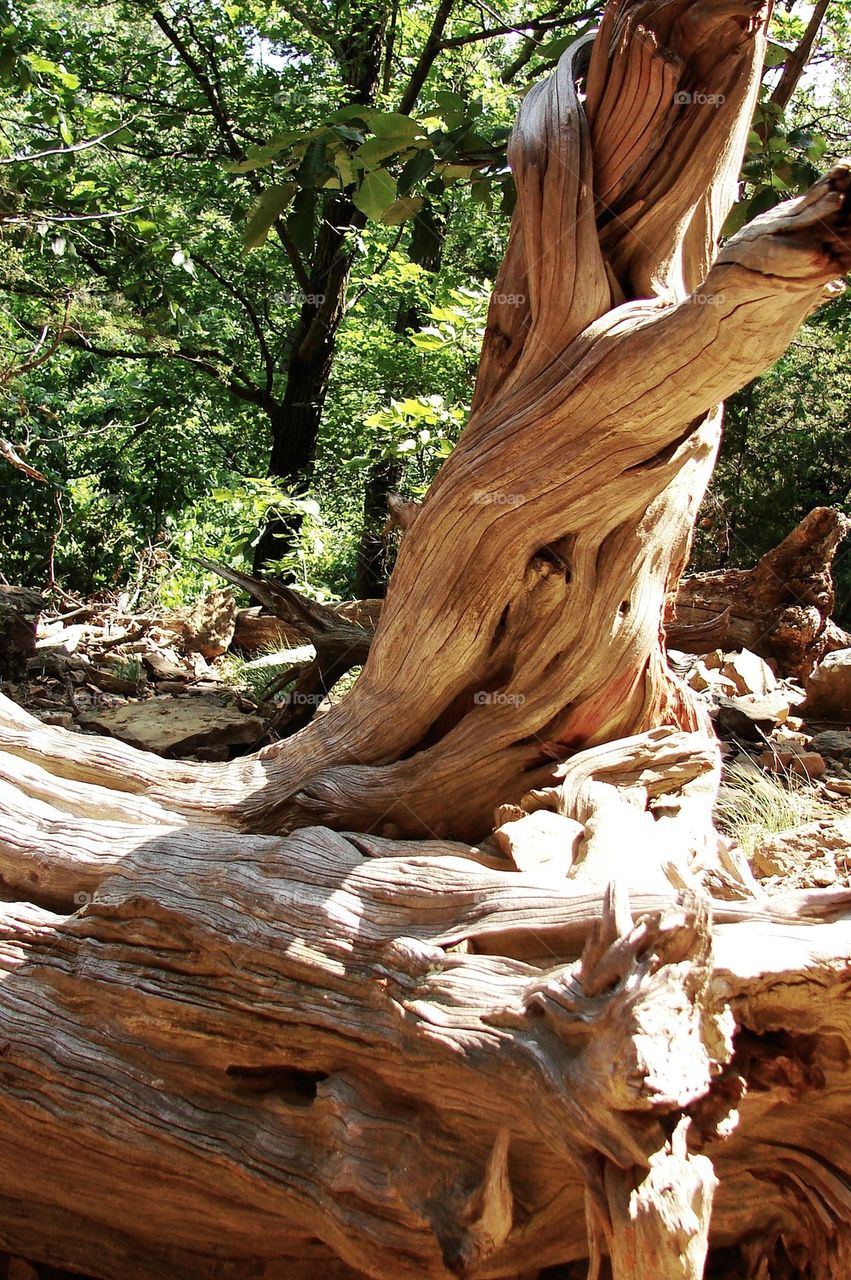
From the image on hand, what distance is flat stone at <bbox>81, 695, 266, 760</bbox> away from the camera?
5.74 meters

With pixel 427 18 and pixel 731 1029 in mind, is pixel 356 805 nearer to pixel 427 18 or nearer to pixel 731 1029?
pixel 731 1029

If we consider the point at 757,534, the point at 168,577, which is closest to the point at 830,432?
the point at 757,534

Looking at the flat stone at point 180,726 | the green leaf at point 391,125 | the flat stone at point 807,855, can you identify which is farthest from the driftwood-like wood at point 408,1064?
the green leaf at point 391,125

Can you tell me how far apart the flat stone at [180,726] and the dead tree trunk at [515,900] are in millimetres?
1167

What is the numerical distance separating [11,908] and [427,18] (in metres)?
9.57

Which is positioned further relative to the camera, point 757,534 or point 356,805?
point 757,534

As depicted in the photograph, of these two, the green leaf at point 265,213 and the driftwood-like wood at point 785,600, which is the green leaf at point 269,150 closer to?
the green leaf at point 265,213

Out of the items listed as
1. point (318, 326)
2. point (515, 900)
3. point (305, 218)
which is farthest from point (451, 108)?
point (318, 326)

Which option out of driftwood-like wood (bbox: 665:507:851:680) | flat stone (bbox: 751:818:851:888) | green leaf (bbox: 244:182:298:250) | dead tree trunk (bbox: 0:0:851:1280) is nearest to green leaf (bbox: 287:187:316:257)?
green leaf (bbox: 244:182:298:250)

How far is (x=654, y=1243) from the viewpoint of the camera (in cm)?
207

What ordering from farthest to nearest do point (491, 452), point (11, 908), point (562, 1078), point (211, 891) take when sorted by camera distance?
point (491, 452) → point (11, 908) → point (211, 891) → point (562, 1078)

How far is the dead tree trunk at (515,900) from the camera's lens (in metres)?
2.40

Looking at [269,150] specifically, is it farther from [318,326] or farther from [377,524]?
[377,524]

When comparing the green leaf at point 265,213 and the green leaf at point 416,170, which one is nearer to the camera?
the green leaf at point 265,213
